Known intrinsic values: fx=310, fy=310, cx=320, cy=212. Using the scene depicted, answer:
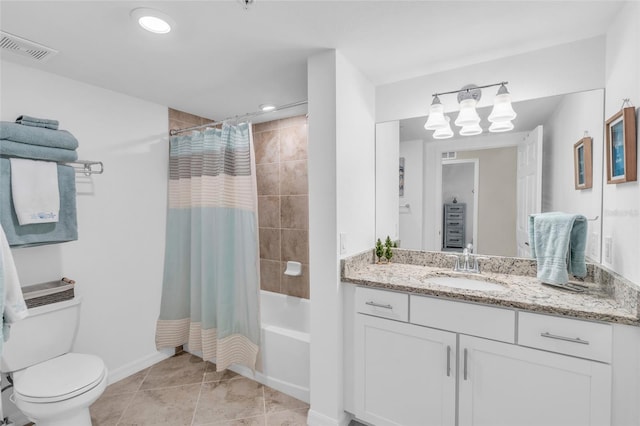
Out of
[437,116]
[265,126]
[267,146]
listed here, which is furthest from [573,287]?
[265,126]

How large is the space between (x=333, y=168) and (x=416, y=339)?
1038 millimetres

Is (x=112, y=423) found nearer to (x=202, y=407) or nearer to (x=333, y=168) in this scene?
(x=202, y=407)

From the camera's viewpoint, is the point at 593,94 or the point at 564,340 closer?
the point at 564,340

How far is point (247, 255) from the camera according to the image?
225cm

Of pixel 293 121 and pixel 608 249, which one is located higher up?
pixel 293 121

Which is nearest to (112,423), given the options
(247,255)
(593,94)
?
(247,255)

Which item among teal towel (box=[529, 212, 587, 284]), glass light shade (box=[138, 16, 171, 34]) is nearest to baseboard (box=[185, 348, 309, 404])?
teal towel (box=[529, 212, 587, 284])

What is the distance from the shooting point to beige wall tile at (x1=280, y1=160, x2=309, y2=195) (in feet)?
9.50

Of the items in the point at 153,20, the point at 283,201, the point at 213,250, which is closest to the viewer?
the point at 153,20

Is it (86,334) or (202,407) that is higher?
(86,334)

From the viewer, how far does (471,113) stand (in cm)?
188

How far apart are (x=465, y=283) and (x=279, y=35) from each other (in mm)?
1765

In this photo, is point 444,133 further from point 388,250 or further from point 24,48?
point 24,48

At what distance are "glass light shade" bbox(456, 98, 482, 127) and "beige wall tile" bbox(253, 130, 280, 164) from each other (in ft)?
5.63
